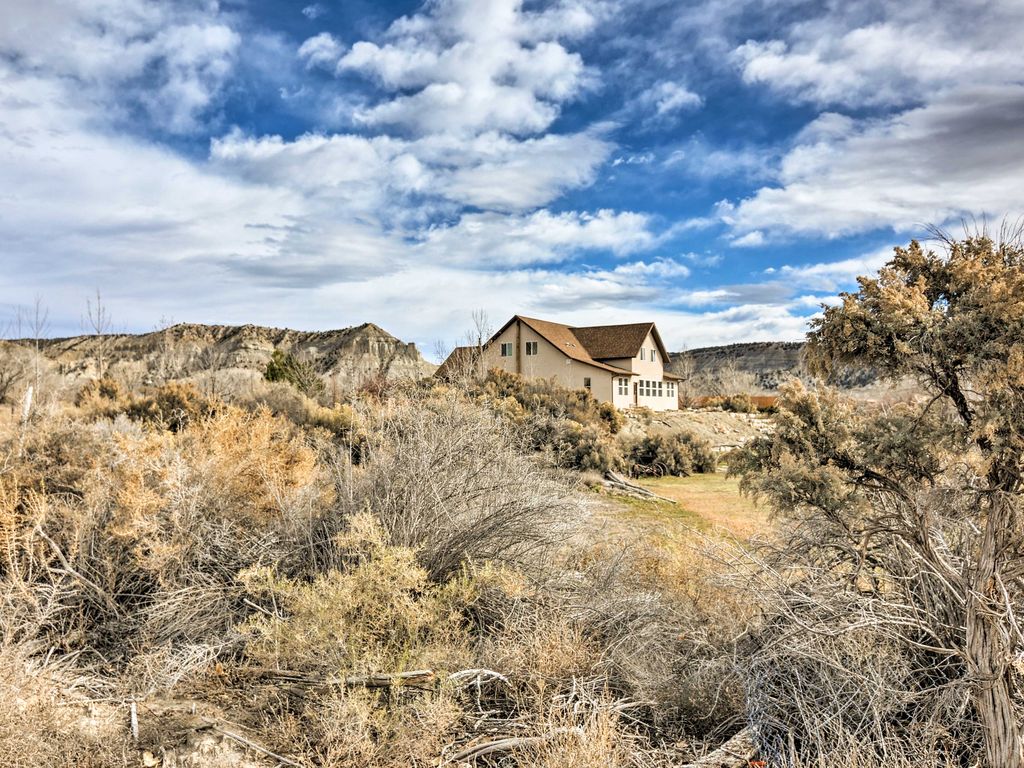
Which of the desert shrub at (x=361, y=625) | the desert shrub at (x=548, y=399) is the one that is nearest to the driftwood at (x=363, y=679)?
the desert shrub at (x=361, y=625)

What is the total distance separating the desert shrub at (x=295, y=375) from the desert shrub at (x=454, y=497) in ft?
52.1

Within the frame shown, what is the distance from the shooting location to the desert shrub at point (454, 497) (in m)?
5.99

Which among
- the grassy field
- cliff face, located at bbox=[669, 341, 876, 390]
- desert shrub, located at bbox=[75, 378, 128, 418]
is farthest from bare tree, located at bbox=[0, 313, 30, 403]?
cliff face, located at bbox=[669, 341, 876, 390]

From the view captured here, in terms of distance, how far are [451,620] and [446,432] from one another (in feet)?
8.15

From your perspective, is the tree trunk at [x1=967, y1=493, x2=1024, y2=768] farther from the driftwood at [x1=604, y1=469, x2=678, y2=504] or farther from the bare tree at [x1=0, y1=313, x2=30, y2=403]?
the bare tree at [x1=0, y1=313, x2=30, y2=403]

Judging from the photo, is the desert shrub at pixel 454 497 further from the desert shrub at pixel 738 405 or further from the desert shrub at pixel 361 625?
the desert shrub at pixel 738 405

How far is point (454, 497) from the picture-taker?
6473 millimetres

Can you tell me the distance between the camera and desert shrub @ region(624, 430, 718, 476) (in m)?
19.8

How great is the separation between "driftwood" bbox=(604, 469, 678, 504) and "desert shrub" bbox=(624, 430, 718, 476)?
10.5 feet

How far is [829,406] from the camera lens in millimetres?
4758

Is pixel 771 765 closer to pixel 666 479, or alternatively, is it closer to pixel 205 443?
pixel 205 443

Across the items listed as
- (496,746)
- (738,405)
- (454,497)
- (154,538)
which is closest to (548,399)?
(454,497)

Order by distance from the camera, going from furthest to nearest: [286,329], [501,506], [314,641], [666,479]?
[286,329] → [666,479] → [501,506] → [314,641]

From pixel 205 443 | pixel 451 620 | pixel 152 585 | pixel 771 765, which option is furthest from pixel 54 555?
pixel 771 765
